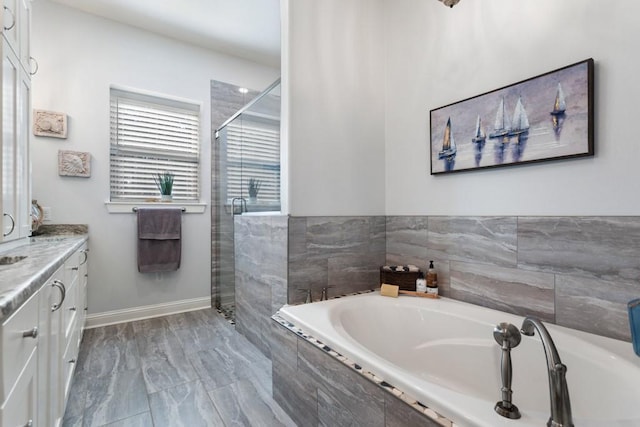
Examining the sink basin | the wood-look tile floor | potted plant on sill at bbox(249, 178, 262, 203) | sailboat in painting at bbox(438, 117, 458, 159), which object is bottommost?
the wood-look tile floor

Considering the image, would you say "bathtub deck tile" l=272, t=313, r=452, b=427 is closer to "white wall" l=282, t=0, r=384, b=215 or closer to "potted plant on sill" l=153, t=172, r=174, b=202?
"white wall" l=282, t=0, r=384, b=215

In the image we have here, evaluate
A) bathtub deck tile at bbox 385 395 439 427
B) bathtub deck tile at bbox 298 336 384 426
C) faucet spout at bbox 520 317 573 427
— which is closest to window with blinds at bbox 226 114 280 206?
bathtub deck tile at bbox 298 336 384 426

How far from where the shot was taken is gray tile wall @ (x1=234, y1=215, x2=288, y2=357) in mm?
2031

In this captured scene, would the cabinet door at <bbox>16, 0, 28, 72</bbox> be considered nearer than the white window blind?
Yes

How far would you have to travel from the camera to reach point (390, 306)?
183cm

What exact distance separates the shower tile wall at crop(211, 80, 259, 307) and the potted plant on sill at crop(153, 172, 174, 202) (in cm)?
43

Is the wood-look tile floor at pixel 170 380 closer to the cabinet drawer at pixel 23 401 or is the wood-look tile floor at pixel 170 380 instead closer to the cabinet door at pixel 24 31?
the cabinet drawer at pixel 23 401

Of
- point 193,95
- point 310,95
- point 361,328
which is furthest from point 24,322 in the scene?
point 193,95

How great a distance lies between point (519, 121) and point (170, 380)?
100 inches

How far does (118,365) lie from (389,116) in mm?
2662

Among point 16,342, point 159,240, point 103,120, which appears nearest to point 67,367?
point 16,342

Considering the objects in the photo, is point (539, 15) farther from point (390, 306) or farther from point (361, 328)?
point (361, 328)

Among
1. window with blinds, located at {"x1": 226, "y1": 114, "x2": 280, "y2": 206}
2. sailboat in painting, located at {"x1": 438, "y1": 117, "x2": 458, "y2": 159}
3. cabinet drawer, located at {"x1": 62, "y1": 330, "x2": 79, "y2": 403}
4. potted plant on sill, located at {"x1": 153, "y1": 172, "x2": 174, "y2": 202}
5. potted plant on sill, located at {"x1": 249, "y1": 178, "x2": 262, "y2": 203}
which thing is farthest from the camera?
potted plant on sill, located at {"x1": 153, "y1": 172, "x2": 174, "y2": 202}

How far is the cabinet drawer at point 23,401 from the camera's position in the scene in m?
0.71
